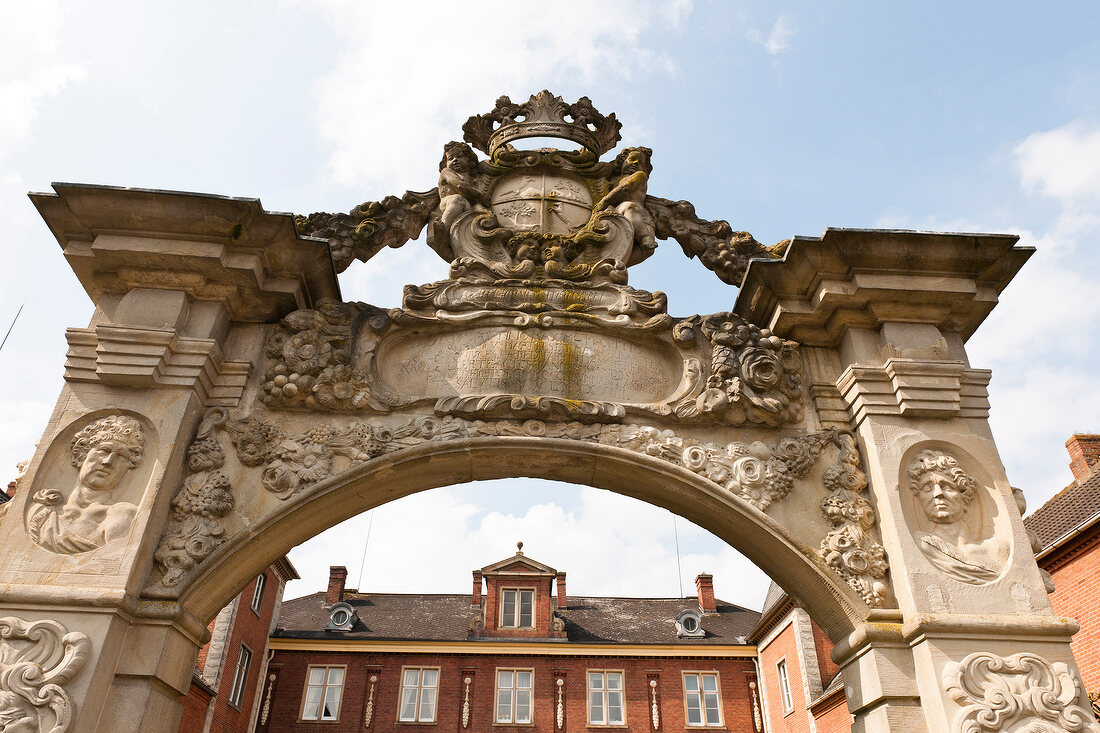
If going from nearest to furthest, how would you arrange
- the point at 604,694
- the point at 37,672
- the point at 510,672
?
the point at 37,672
the point at 604,694
the point at 510,672

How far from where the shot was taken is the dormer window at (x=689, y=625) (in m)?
23.0

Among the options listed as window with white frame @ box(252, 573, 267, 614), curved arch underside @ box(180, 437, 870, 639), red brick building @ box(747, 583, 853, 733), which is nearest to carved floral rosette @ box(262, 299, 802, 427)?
curved arch underside @ box(180, 437, 870, 639)

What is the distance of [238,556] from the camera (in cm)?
447

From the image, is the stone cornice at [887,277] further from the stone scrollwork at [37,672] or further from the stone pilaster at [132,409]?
the stone scrollwork at [37,672]

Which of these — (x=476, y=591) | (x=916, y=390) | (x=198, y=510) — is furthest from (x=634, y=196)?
(x=476, y=591)

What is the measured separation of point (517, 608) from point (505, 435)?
20.1 metres

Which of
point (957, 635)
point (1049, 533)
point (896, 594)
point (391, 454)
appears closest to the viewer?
point (957, 635)

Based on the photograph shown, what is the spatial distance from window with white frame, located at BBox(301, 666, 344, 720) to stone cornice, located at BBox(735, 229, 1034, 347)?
804 inches

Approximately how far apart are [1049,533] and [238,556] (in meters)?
13.0

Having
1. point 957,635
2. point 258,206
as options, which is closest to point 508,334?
point 258,206

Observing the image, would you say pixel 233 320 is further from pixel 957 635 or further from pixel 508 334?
pixel 957 635

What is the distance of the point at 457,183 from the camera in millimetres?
6000

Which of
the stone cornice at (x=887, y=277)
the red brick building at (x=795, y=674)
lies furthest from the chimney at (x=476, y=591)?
the stone cornice at (x=887, y=277)

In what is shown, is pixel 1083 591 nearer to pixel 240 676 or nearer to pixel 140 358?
pixel 140 358
